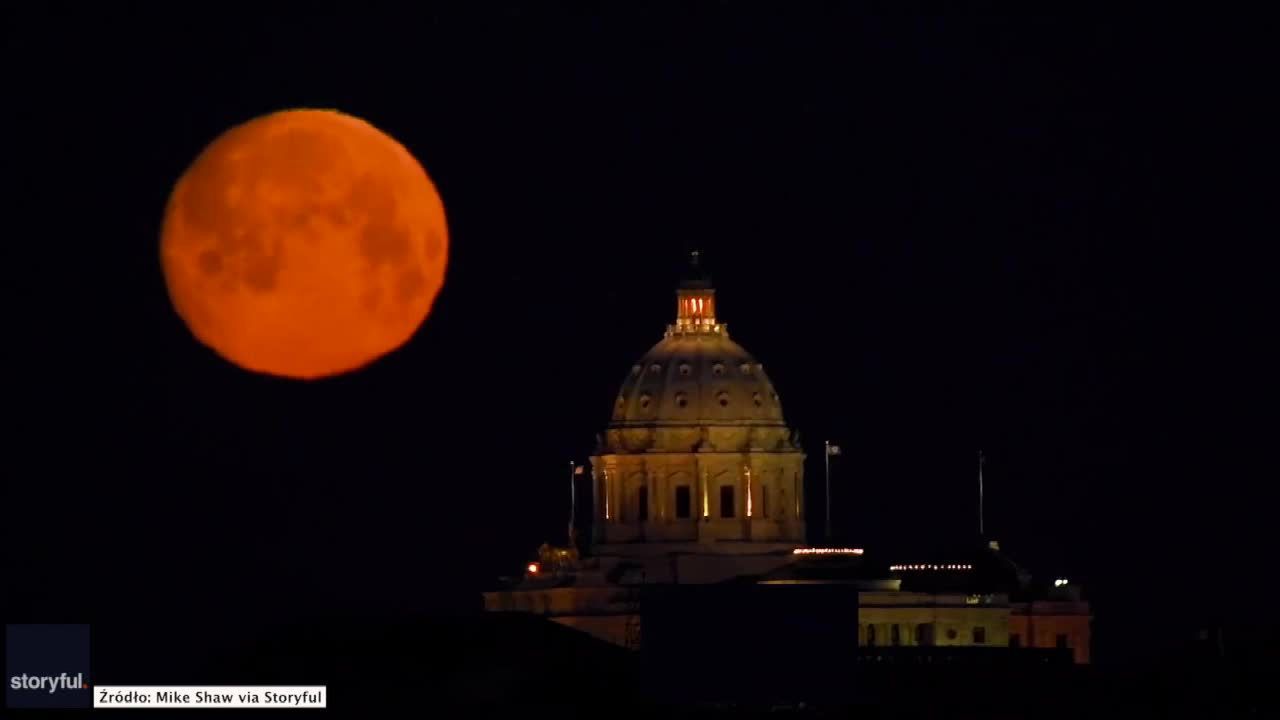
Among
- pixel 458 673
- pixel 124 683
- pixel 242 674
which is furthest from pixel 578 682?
pixel 124 683

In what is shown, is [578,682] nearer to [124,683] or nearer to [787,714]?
[787,714]

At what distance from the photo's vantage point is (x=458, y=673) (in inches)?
7766

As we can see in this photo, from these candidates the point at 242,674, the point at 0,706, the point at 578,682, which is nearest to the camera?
the point at 0,706

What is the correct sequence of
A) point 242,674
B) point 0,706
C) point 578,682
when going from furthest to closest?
point 578,682 < point 242,674 < point 0,706

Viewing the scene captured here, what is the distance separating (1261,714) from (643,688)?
64.7 feet

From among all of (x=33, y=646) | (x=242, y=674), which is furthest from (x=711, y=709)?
(x=33, y=646)

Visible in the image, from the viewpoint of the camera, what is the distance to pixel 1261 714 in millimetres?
199375

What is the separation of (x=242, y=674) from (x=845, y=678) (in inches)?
798

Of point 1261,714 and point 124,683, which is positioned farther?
point 1261,714

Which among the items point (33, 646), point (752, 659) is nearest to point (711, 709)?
point (752, 659)

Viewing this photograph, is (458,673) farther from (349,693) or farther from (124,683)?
(124,683)

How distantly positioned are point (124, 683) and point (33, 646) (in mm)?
6188

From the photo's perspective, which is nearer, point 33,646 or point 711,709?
point 33,646

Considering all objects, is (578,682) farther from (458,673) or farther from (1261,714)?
(1261,714)
